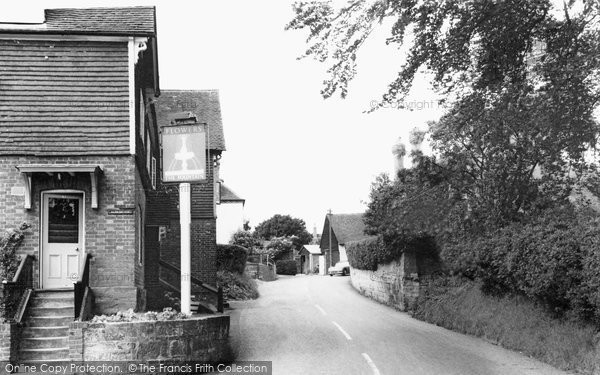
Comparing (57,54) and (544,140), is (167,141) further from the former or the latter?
(544,140)

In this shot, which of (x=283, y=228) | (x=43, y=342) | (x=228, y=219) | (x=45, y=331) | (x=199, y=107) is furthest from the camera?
(x=283, y=228)

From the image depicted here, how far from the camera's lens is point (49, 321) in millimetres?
13664

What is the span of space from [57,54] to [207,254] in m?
13.5

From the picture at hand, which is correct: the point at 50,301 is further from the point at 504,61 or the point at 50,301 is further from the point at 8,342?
the point at 504,61

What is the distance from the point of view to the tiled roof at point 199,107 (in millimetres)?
29825

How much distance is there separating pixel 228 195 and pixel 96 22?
3925cm

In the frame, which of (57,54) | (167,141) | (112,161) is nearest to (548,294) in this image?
(167,141)

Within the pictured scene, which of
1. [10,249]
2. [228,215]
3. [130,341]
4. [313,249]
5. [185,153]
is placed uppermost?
[228,215]

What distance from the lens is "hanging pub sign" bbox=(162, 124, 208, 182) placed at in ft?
47.5

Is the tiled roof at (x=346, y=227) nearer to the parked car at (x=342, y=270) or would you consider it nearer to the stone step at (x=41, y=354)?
the parked car at (x=342, y=270)

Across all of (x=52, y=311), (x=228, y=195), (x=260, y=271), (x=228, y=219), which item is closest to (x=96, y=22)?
(x=52, y=311)

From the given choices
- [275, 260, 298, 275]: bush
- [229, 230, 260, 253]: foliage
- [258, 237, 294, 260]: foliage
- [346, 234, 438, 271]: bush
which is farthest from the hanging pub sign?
[258, 237, 294, 260]: foliage

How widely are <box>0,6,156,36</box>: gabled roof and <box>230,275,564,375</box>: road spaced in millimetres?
7815

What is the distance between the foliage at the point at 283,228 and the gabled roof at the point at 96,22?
265 ft
